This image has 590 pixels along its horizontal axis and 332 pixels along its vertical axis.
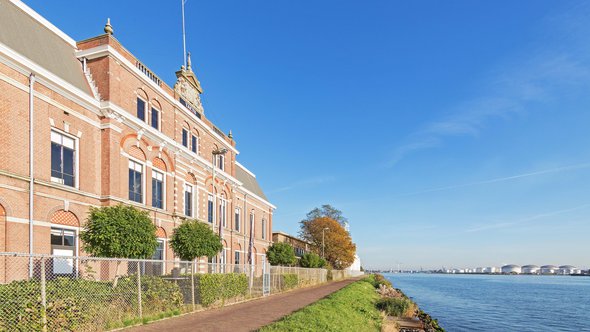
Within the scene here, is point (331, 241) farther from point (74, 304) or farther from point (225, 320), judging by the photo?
point (74, 304)

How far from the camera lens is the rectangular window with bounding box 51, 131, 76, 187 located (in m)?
19.3

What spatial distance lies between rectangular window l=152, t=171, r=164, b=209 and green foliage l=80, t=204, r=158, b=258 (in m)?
10.1

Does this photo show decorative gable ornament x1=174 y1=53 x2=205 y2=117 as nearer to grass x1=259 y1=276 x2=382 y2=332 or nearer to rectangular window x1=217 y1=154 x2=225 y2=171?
rectangular window x1=217 y1=154 x2=225 y2=171

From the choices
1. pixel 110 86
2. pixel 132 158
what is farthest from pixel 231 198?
pixel 110 86

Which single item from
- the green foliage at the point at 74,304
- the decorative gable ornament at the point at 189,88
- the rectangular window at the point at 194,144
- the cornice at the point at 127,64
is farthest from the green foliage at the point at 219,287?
the decorative gable ornament at the point at 189,88

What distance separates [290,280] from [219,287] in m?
14.5

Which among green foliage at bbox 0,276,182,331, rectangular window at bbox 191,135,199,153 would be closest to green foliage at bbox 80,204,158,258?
→ green foliage at bbox 0,276,182,331

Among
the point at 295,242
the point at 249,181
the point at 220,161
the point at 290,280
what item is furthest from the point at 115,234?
the point at 295,242

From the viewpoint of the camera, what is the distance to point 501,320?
32.1 m

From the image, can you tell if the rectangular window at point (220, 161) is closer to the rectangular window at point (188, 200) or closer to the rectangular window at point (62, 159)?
the rectangular window at point (188, 200)

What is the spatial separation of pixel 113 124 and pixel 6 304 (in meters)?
14.8

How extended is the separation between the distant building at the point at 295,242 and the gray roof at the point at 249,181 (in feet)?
36.3

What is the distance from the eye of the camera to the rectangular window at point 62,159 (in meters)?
19.3

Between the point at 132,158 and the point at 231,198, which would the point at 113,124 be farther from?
the point at 231,198
